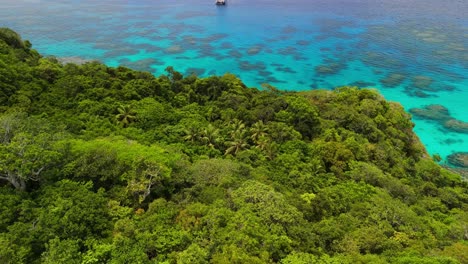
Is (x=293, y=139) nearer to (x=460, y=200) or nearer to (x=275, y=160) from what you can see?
(x=275, y=160)

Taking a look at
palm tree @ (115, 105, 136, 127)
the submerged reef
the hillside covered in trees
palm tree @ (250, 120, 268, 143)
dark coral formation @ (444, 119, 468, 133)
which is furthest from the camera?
the submerged reef

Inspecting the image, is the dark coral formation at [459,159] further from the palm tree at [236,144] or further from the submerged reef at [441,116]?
the palm tree at [236,144]

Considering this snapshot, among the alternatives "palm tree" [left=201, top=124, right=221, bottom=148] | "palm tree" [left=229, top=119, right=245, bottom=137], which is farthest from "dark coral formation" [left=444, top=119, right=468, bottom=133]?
"palm tree" [left=201, top=124, right=221, bottom=148]

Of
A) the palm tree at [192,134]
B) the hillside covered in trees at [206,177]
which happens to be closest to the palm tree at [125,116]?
the hillside covered in trees at [206,177]

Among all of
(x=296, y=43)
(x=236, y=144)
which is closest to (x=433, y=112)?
(x=236, y=144)

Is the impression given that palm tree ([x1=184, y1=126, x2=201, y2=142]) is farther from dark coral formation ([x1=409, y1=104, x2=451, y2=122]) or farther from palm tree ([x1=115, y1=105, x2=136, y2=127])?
dark coral formation ([x1=409, y1=104, x2=451, y2=122])

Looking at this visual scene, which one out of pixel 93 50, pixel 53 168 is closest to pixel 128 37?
pixel 93 50

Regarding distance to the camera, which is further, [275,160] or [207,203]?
[275,160]
